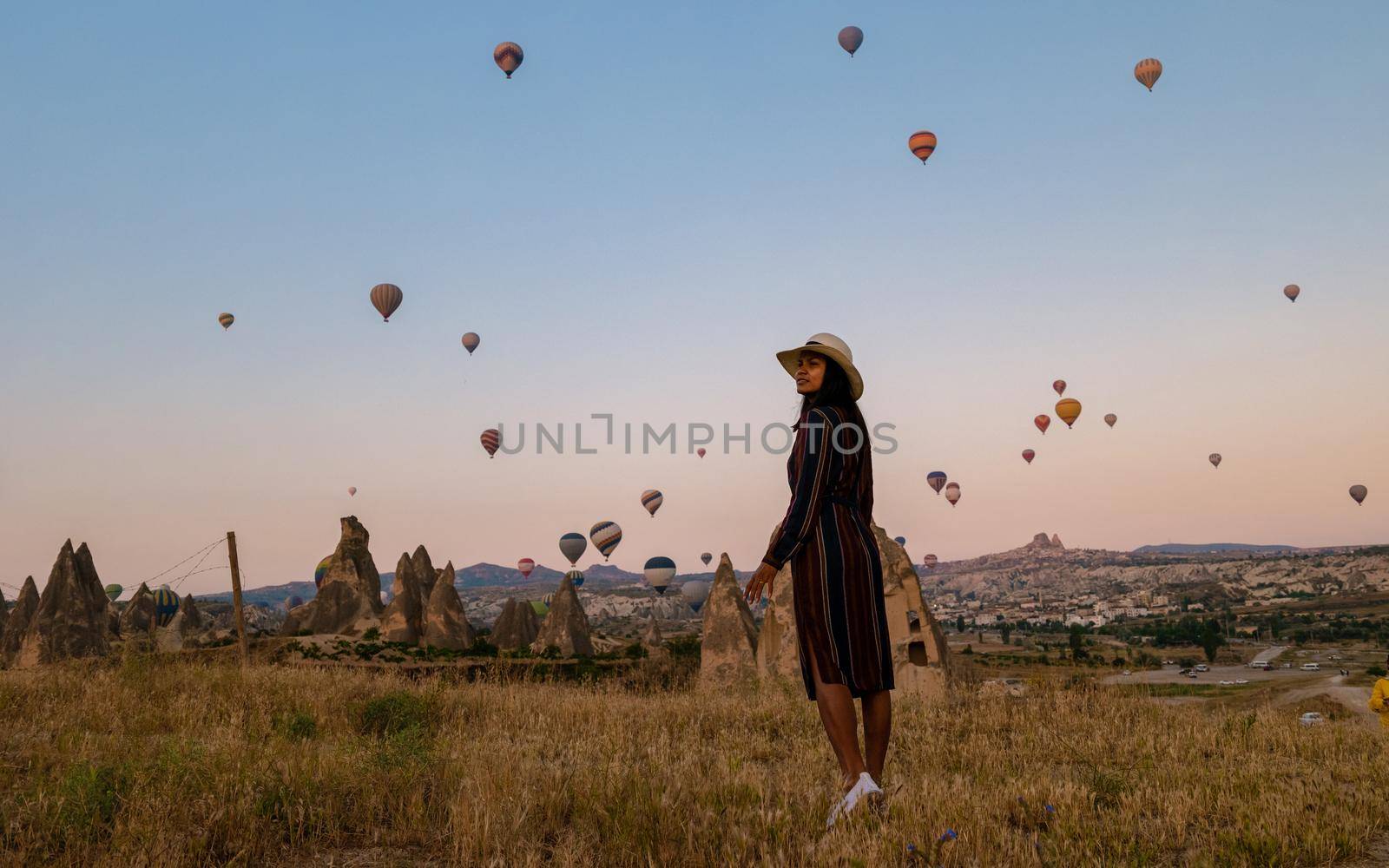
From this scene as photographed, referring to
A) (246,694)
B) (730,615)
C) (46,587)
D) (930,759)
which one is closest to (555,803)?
(930,759)

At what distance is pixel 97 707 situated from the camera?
26.4ft

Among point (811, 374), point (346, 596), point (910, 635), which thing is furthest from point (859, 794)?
point (346, 596)

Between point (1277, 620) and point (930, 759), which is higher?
point (930, 759)

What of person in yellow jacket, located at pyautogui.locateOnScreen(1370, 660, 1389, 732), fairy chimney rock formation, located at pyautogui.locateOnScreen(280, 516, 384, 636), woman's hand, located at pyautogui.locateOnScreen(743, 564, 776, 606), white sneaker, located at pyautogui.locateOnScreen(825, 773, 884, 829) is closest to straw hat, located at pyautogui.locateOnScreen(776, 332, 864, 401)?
woman's hand, located at pyautogui.locateOnScreen(743, 564, 776, 606)

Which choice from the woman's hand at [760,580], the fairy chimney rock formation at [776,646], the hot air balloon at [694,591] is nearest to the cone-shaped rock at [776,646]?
the fairy chimney rock formation at [776,646]

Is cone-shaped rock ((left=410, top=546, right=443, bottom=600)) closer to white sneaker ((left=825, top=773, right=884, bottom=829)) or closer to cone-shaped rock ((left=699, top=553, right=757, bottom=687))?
cone-shaped rock ((left=699, top=553, right=757, bottom=687))

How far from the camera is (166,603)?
2854 inches

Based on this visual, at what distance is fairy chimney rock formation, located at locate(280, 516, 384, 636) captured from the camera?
151 ft

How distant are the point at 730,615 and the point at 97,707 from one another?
1596 centimetres

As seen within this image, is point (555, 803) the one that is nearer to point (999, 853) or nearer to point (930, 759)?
point (999, 853)

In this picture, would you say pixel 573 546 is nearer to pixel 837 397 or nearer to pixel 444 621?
pixel 444 621

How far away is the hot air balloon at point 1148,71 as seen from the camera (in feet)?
167

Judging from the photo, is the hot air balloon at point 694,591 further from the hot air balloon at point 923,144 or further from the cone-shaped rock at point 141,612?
the hot air balloon at point 923,144

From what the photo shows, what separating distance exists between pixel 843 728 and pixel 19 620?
170 ft
